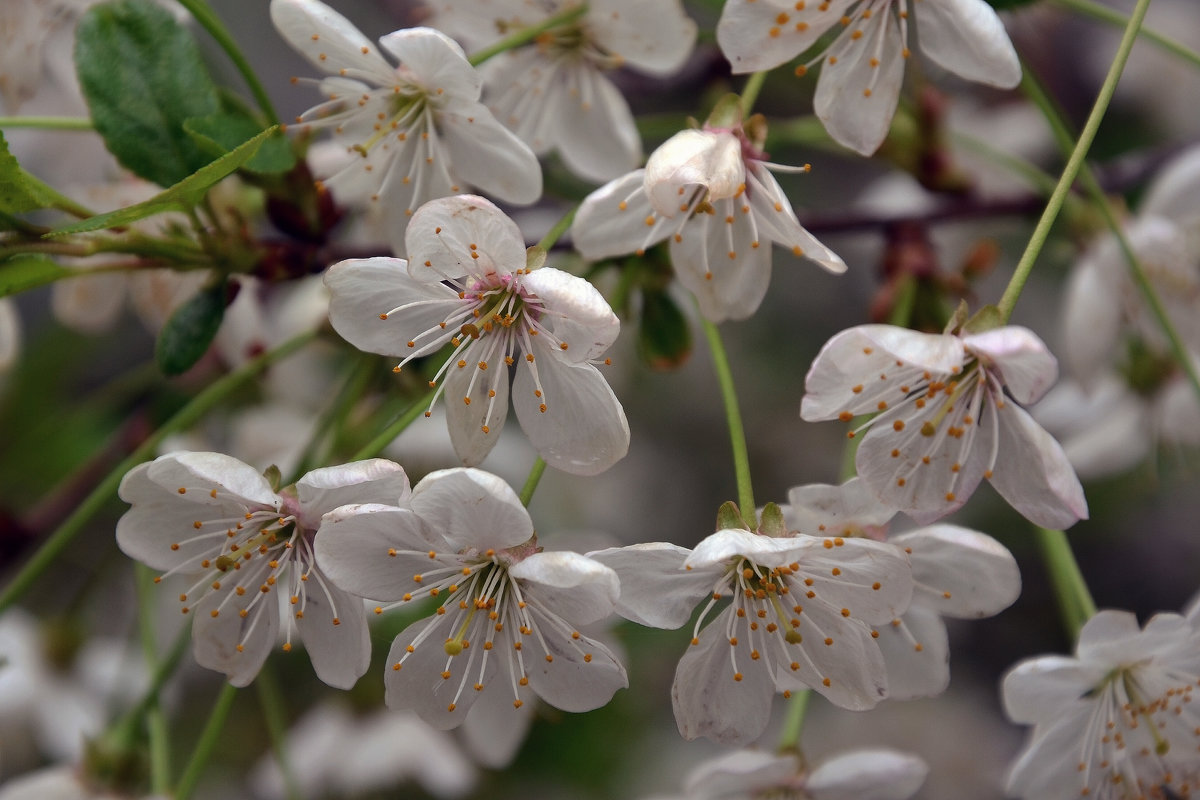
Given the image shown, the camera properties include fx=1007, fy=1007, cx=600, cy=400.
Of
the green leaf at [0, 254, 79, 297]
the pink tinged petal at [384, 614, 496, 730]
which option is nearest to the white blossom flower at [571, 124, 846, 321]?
the pink tinged petal at [384, 614, 496, 730]

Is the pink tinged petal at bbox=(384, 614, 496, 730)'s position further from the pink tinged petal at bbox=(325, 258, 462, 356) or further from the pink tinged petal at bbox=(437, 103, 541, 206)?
the pink tinged petal at bbox=(437, 103, 541, 206)

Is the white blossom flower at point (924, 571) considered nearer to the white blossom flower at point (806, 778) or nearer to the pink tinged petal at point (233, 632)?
the white blossom flower at point (806, 778)

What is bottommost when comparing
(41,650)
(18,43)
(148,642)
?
(41,650)

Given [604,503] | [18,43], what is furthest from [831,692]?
[604,503]

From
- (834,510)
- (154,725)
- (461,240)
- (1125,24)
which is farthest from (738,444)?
(154,725)

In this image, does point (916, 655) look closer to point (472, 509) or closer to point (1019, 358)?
point (1019, 358)

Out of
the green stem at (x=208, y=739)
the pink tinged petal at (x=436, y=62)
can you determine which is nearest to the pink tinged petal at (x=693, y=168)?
the pink tinged petal at (x=436, y=62)

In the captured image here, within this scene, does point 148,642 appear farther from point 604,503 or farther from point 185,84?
point 604,503
